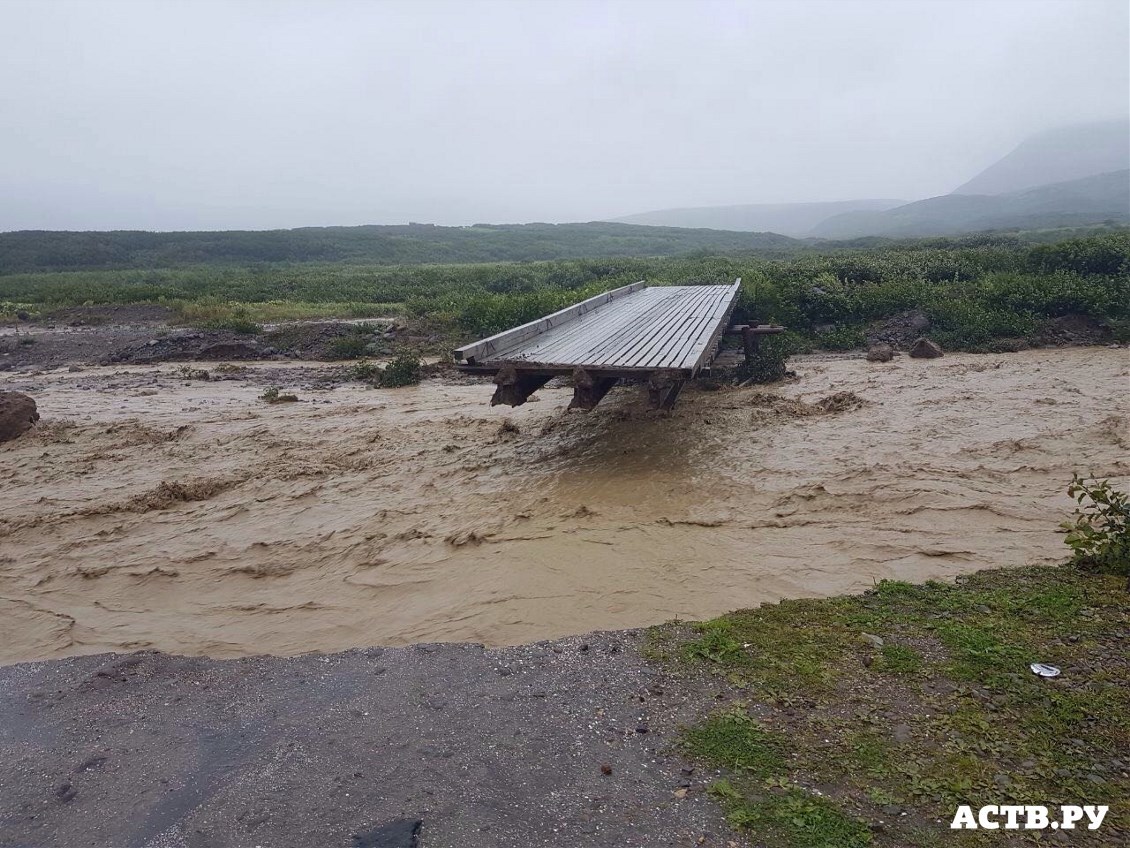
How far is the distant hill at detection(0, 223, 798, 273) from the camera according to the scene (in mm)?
48531

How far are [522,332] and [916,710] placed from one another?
6.02 meters

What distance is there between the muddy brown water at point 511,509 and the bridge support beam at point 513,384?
2.47 feet

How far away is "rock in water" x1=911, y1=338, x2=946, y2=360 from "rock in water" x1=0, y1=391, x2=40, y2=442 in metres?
12.7

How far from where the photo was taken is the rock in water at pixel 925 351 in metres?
11.6

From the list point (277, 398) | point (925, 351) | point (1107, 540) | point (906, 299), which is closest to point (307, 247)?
point (277, 398)

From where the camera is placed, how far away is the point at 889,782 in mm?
2564

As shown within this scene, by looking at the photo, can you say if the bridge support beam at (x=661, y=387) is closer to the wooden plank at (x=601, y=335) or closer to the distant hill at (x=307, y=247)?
the wooden plank at (x=601, y=335)

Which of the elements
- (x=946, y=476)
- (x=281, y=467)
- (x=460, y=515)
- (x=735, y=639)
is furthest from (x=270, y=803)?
(x=946, y=476)

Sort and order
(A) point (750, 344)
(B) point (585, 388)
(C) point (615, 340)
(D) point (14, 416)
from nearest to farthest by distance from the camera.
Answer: (B) point (585, 388)
(C) point (615, 340)
(D) point (14, 416)
(A) point (750, 344)

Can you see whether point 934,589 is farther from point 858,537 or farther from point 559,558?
point 559,558

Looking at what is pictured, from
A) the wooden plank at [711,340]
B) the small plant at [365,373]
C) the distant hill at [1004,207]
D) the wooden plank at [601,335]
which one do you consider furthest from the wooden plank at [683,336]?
the distant hill at [1004,207]

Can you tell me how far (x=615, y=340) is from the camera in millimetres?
7961

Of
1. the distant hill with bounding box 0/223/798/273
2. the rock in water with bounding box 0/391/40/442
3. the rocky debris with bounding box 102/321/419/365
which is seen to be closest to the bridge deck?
the rocky debris with bounding box 102/321/419/365

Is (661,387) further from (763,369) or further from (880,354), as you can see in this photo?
(880,354)
